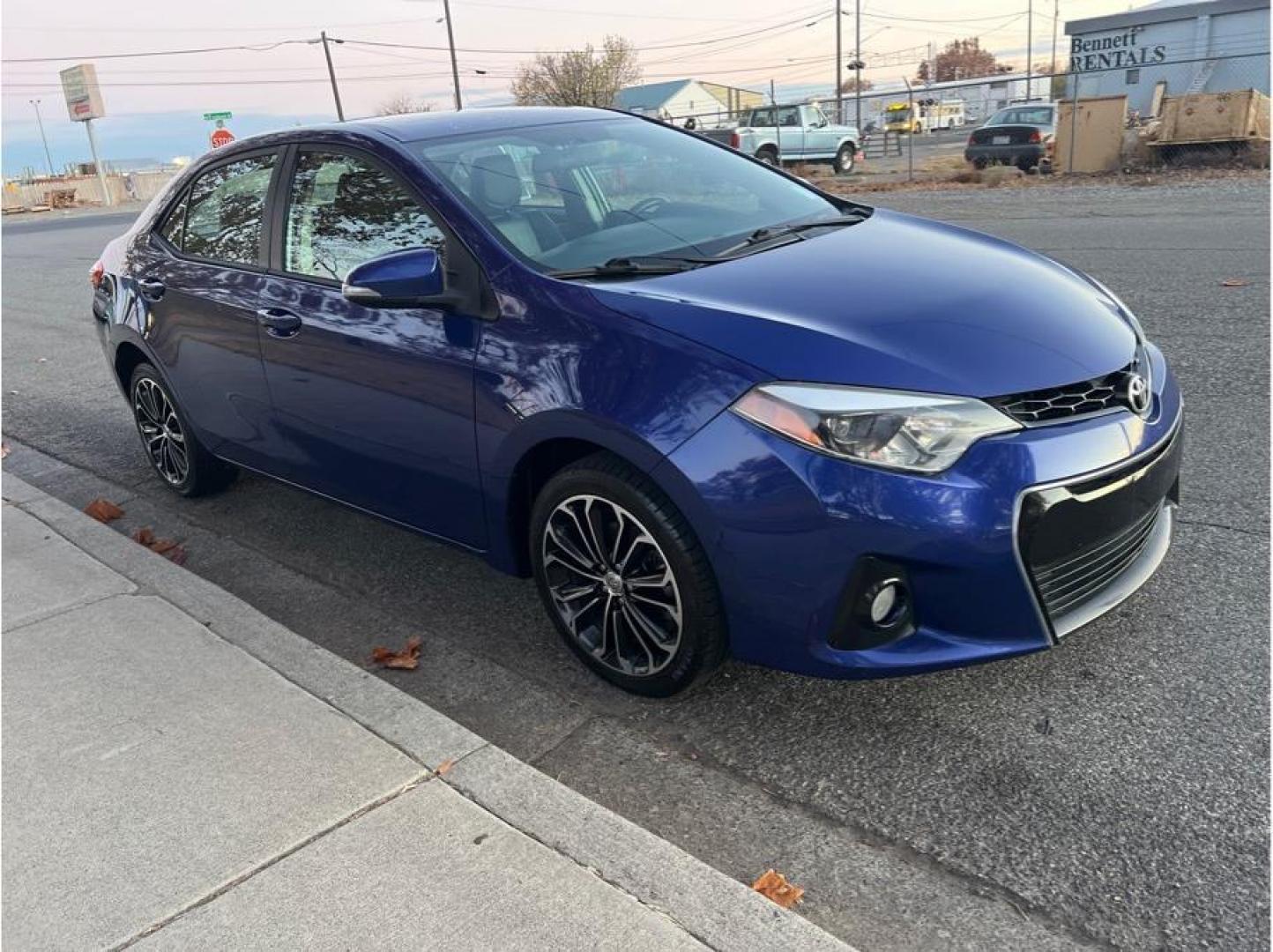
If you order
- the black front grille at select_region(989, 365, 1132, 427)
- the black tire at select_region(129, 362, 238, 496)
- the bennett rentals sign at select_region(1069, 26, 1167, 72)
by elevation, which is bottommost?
the black tire at select_region(129, 362, 238, 496)

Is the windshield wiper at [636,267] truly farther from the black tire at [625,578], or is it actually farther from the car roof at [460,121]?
the car roof at [460,121]

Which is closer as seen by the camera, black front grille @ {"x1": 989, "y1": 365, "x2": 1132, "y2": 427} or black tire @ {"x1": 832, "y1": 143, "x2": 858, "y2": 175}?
black front grille @ {"x1": 989, "y1": 365, "x2": 1132, "y2": 427}

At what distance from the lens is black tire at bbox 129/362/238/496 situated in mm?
4957

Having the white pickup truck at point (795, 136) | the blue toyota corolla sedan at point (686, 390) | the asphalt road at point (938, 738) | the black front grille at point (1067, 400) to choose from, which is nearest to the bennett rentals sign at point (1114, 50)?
the white pickup truck at point (795, 136)

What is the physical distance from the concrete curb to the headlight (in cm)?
102

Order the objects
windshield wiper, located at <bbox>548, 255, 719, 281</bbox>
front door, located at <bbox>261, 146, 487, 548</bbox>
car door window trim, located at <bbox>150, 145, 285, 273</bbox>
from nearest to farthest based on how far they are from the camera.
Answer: windshield wiper, located at <bbox>548, 255, 719, 281</bbox>, front door, located at <bbox>261, 146, 487, 548</bbox>, car door window trim, located at <bbox>150, 145, 285, 273</bbox>

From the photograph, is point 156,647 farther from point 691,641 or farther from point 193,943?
point 691,641

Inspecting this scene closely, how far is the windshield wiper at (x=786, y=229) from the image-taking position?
3402 millimetres

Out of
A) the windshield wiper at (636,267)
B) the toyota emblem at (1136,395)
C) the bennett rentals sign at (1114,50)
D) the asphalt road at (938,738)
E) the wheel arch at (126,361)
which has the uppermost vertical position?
the bennett rentals sign at (1114,50)

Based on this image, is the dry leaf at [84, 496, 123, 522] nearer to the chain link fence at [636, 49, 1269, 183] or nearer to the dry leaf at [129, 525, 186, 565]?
the dry leaf at [129, 525, 186, 565]

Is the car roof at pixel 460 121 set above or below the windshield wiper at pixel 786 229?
above

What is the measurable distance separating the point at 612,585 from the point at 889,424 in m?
0.97

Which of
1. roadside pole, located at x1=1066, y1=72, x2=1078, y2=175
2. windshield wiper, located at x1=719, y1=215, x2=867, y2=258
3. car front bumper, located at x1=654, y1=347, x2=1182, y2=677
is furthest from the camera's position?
roadside pole, located at x1=1066, y1=72, x2=1078, y2=175

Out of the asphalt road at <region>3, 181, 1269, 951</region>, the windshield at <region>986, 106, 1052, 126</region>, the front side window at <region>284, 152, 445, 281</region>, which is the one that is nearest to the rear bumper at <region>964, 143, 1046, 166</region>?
the windshield at <region>986, 106, 1052, 126</region>
